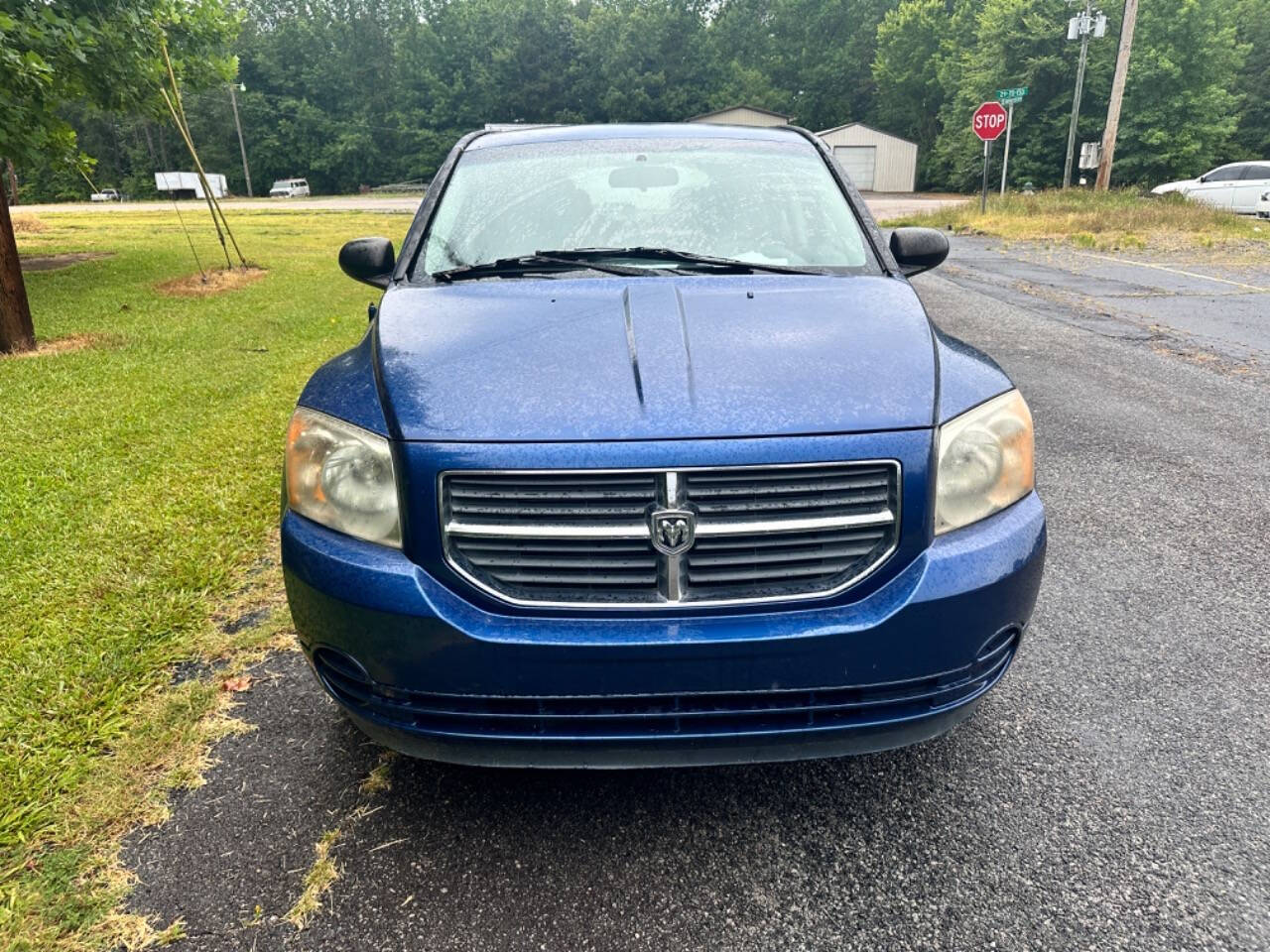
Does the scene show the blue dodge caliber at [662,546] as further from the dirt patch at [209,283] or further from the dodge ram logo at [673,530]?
the dirt patch at [209,283]

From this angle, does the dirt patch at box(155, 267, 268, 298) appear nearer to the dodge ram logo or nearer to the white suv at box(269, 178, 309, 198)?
the dodge ram logo

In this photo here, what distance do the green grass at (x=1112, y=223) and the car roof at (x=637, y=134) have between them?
15.5 m

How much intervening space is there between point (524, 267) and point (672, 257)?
1.58 ft

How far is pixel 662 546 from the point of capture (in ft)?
5.75

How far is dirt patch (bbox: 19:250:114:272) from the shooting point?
44.7 feet

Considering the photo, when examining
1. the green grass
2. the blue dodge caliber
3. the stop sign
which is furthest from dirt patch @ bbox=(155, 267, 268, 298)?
the stop sign

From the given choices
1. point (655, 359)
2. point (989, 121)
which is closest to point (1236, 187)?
point (989, 121)

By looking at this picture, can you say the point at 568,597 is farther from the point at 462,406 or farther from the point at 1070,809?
the point at 1070,809

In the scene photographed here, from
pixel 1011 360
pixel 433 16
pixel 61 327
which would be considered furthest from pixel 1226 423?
pixel 433 16

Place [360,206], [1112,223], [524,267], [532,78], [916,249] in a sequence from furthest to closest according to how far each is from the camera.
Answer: [532,78] → [360,206] → [1112,223] → [916,249] → [524,267]

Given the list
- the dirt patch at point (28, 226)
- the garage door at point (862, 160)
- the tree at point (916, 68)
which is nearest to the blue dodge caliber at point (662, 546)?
the dirt patch at point (28, 226)

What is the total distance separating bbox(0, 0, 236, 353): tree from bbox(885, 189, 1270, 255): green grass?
47.8 ft

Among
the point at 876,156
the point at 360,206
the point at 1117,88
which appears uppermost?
the point at 1117,88

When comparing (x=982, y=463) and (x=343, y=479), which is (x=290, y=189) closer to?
(x=343, y=479)
